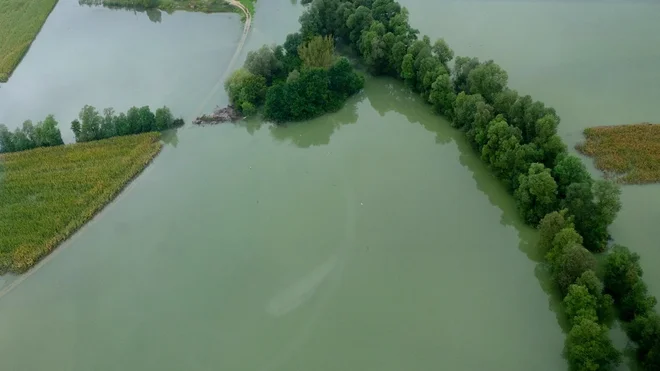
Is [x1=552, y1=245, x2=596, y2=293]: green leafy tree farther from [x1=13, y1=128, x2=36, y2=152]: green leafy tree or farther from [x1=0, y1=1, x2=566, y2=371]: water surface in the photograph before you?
[x1=13, y1=128, x2=36, y2=152]: green leafy tree

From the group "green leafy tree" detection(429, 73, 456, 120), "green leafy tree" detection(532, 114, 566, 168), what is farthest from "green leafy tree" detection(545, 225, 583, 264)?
"green leafy tree" detection(429, 73, 456, 120)

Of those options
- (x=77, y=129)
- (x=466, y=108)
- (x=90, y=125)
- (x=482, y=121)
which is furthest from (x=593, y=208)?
(x=77, y=129)

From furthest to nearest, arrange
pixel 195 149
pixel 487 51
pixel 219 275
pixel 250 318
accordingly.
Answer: pixel 487 51 < pixel 195 149 < pixel 219 275 < pixel 250 318

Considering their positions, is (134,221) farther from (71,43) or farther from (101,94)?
(71,43)

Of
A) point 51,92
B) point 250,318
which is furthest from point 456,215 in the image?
point 51,92

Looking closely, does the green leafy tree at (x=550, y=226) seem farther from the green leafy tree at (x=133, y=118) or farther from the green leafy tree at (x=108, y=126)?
the green leafy tree at (x=108, y=126)
